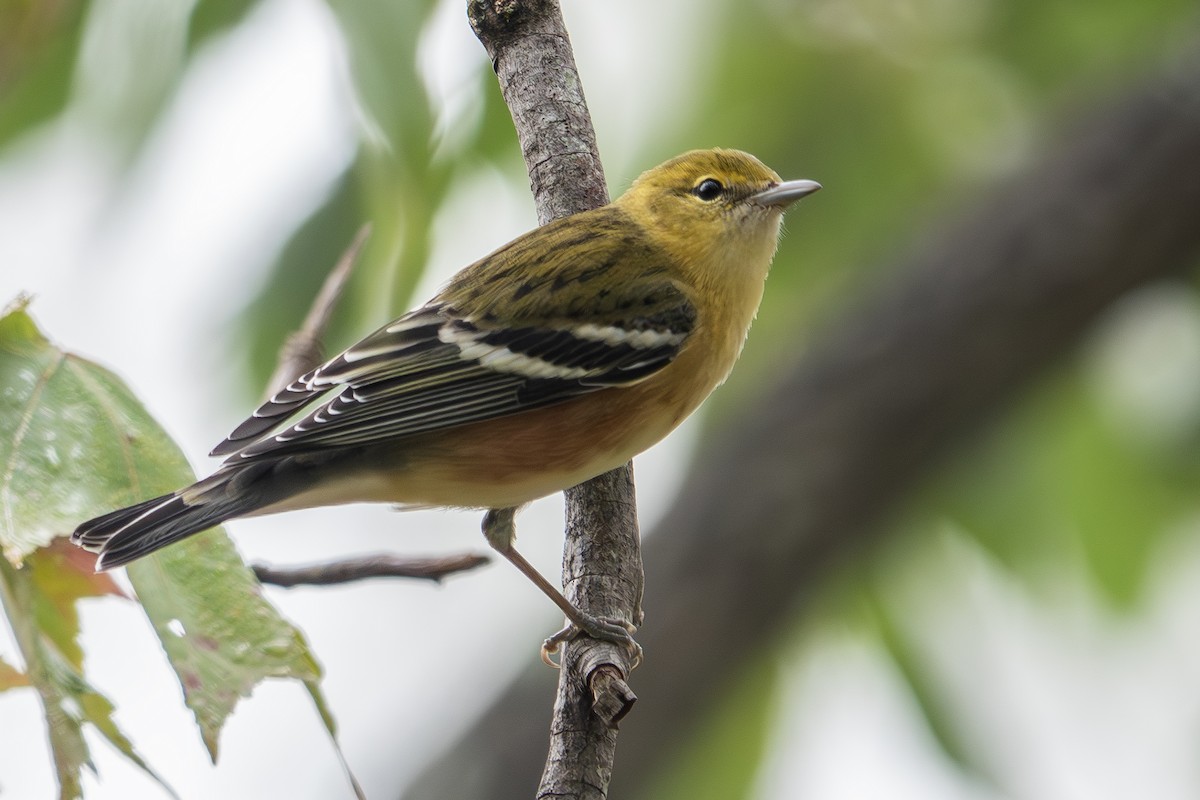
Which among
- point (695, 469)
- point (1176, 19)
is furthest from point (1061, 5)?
point (695, 469)

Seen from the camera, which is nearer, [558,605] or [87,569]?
[87,569]

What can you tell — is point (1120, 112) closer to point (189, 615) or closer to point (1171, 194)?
point (1171, 194)

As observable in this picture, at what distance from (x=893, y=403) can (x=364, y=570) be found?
3.58m

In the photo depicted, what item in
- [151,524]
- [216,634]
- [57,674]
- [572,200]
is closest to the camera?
[57,674]

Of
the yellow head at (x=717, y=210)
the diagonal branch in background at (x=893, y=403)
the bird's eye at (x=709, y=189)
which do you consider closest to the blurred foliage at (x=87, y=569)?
the yellow head at (x=717, y=210)

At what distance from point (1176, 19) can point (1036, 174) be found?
0.97 metres

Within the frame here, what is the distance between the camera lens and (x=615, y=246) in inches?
158

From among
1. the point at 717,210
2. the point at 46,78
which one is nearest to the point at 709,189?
the point at 717,210

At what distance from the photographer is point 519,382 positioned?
3719 millimetres

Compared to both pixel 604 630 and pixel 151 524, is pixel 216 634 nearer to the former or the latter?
pixel 151 524

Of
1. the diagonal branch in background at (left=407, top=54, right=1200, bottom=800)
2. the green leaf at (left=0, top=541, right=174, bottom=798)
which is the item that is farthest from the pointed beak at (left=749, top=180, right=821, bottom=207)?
the green leaf at (left=0, top=541, right=174, bottom=798)

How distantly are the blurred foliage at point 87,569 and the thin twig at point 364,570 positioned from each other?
679 millimetres

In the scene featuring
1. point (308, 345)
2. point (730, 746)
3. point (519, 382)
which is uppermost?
point (308, 345)

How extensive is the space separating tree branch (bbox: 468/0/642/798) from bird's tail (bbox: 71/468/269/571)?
0.92 meters
